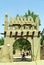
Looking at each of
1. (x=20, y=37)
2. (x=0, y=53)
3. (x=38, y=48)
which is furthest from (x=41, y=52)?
(x=0, y=53)

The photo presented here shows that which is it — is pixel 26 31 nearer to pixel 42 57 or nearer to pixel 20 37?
pixel 20 37

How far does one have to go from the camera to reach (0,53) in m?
24.4

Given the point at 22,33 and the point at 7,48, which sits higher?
the point at 22,33

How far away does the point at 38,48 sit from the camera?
85.0 feet

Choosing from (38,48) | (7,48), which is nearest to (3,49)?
(7,48)

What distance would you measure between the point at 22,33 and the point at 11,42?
5.45 feet

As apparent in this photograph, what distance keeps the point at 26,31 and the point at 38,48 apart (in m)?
2.49

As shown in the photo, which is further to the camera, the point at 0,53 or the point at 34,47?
the point at 34,47

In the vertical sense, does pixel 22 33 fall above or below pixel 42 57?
above

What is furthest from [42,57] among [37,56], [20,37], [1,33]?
[1,33]

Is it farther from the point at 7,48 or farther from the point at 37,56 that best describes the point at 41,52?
the point at 7,48

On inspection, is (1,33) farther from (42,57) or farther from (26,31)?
(42,57)

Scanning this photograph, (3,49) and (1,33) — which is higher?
(1,33)

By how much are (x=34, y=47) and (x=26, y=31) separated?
2238 mm
